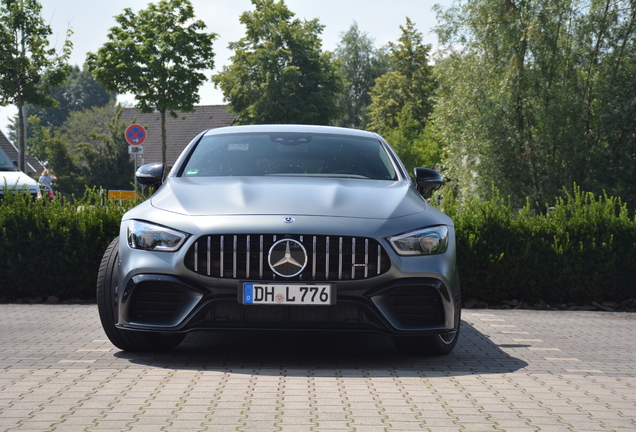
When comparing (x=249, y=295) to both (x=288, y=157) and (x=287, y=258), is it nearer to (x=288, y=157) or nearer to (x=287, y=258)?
(x=287, y=258)

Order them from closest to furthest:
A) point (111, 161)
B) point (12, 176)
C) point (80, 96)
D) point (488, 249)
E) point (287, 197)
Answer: point (287, 197) < point (488, 249) < point (12, 176) < point (111, 161) < point (80, 96)

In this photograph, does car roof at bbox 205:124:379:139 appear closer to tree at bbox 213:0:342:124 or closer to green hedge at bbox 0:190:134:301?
green hedge at bbox 0:190:134:301

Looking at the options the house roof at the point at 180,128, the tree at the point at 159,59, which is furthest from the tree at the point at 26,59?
the house roof at the point at 180,128

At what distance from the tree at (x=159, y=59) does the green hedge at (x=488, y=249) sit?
2499cm

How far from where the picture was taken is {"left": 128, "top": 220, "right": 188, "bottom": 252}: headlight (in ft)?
17.7

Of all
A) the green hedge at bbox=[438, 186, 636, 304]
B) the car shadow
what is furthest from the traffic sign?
the car shadow

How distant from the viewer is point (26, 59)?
28922 millimetres

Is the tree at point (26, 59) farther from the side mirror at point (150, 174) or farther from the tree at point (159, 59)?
the side mirror at point (150, 174)

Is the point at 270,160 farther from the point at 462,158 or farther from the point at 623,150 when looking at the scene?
the point at 462,158

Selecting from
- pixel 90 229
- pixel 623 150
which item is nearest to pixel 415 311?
pixel 90 229

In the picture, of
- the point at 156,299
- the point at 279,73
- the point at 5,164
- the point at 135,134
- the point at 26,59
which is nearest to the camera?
the point at 156,299

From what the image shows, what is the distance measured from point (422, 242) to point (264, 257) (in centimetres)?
103

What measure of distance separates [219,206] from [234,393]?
4.40ft

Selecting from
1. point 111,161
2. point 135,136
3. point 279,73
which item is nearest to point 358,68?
point 279,73
